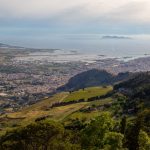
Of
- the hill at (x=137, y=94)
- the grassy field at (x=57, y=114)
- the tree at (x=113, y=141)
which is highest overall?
the tree at (x=113, y=141)

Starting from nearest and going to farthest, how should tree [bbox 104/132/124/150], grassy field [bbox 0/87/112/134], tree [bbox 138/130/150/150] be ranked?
1. tree [bbox 104/132/124/150]
2. tree [bbox 138/130/150/150]
3. grassy field [bbox 0/87/112/134]

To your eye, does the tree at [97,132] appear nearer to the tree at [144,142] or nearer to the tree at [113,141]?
the tree at [113,141]

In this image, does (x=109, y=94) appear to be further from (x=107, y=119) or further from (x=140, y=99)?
(x=107, y=119)

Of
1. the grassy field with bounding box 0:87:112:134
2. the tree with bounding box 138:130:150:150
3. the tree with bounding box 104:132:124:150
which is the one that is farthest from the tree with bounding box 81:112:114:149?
the grassy field with bounding box 0:87:112:134

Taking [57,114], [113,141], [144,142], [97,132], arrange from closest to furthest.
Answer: [113,141], [97,132], [144,142], [57,114]

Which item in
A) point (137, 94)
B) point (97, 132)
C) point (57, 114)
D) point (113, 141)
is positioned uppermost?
point (97, 132)

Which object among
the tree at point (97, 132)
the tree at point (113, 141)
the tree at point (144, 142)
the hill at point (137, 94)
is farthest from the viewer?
the hill at point (137, 94)

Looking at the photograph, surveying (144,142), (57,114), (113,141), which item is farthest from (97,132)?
(57,114)

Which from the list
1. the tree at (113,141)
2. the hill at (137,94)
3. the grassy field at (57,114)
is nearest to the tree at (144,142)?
the tree at (113,141)

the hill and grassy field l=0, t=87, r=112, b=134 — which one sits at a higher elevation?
the hill

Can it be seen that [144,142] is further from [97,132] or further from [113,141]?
[97,132]

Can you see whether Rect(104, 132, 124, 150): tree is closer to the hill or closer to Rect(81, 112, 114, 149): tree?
Rect(81, 112, 114, 149): tree
